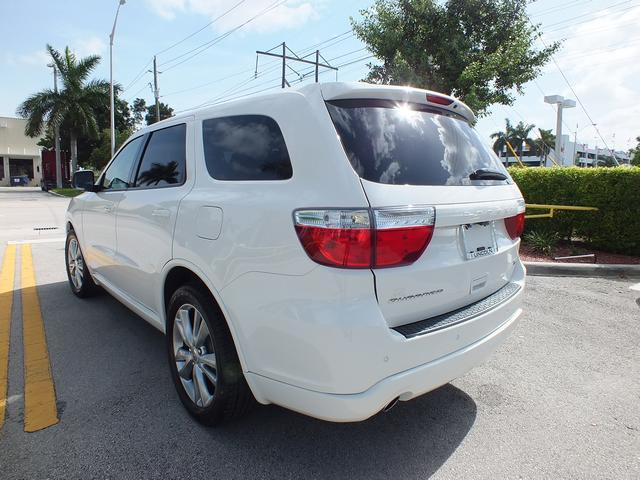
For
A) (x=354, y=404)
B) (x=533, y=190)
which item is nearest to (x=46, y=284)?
(x=354, y=404)

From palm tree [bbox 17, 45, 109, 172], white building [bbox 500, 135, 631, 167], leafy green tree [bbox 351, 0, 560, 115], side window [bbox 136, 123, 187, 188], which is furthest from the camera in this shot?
white building [bbox 500, 135, 631, 167]

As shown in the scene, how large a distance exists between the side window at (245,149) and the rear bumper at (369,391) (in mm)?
988

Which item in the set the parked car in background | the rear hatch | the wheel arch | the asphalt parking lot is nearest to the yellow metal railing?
the asphalt parking lot

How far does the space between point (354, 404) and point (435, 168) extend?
1217 millimetres

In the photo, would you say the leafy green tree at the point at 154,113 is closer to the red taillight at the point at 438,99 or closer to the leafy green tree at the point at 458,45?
the leafy green tree at the point at 458,45

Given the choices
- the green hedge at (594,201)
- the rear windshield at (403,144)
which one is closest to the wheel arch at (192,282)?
the rear windshield at (403,144)

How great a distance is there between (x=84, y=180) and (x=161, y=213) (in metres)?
2.14

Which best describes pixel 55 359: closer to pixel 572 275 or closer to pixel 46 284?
pixel 46 284

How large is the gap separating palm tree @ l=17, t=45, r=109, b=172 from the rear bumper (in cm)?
3792

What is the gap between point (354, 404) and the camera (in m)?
1.82

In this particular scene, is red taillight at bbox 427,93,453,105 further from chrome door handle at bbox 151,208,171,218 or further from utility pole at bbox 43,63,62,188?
utility pole at bbox 43,63,62,188

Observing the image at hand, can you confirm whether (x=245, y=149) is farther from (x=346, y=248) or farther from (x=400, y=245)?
(x=400, y=245)

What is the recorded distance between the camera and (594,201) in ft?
25.0

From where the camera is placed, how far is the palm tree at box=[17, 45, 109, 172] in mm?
33188
